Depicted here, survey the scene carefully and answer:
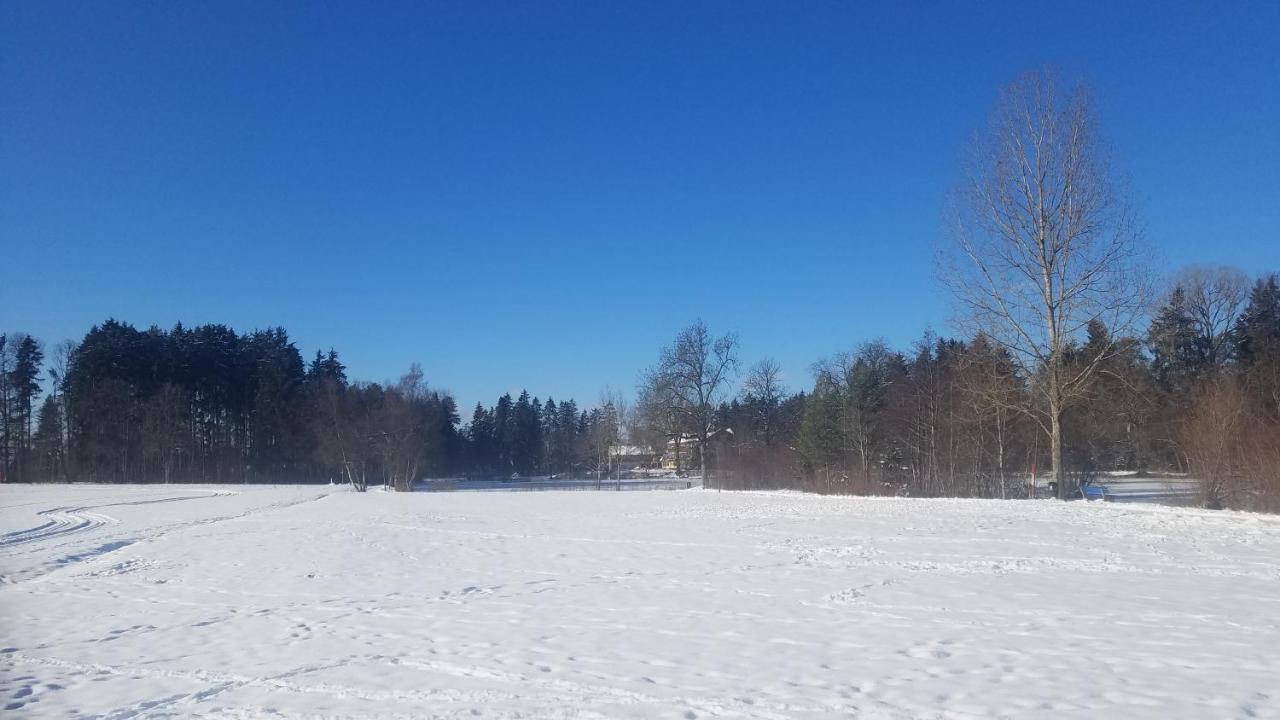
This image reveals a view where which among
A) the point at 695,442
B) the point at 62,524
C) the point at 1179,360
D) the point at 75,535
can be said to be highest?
the point at 1179,360

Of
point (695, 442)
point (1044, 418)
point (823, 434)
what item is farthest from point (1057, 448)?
point (695, 442)

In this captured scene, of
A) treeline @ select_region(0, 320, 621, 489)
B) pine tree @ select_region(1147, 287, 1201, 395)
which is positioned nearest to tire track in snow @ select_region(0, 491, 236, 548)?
treeline @ select_region(0, 320, 621, 489)

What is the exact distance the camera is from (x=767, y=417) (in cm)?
7025

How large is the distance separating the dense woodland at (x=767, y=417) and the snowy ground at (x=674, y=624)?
9425mm

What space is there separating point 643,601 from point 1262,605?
21.8ft

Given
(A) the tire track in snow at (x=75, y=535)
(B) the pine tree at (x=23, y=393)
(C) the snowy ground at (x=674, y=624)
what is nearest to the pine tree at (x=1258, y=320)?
(C) the snowy ground at (x=674, y=624)

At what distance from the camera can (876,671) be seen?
6.67 metres

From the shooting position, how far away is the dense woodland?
25.9 metres

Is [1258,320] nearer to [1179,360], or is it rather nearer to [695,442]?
[1179,360]

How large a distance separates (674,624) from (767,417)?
62.4 meters

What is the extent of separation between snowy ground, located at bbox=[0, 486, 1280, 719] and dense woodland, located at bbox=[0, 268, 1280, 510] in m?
9.43

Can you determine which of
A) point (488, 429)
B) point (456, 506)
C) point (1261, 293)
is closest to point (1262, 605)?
point (456, 506)

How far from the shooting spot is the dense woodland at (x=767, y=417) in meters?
25.9

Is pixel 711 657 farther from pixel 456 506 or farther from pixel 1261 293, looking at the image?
pixel 1261 293
